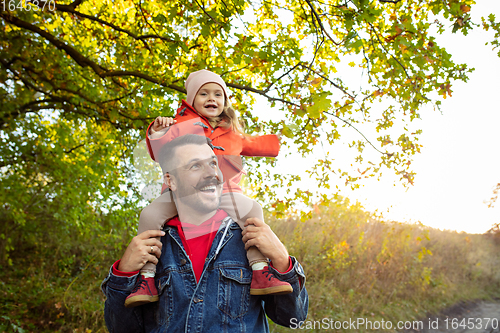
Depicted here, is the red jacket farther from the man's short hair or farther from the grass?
the grass

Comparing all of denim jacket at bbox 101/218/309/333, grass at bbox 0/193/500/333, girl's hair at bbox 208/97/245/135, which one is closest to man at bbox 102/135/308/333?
denim jacket at bbox 101/218/309/333

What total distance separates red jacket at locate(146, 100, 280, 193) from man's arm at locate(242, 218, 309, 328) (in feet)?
0.90

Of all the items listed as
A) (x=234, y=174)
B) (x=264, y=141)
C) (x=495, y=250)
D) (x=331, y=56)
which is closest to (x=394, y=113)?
(x=331, y=56)

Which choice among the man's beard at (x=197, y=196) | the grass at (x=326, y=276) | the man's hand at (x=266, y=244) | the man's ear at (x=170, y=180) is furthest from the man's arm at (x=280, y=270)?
the grass at (x=326, y=276)

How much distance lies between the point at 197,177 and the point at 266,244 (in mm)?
427

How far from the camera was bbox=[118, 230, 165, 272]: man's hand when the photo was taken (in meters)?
1.31

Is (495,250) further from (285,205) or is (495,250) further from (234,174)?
(234,174)

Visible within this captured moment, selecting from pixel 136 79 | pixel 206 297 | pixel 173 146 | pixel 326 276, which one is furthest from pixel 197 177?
pixel 326 276

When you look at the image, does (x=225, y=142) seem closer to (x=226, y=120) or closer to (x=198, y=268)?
(x=226, y=120)

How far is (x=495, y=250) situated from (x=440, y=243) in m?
3.67

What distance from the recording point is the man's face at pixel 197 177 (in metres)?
1.27

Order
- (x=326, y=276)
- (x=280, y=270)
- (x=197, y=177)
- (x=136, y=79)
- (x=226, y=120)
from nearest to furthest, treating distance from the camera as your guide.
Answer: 1. (x=197, y=177)
2. (x=280, y=270)
3. (x=226, y=120)
4. (x=136, y=79)
5. (x=326, y=276)

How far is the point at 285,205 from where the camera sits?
4.45 meters

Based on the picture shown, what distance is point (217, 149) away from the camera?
156 cm
